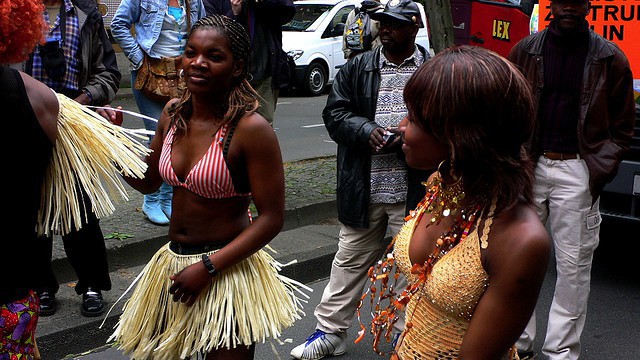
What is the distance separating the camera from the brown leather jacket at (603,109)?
423 centimetres

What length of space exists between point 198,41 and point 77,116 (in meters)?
0.56

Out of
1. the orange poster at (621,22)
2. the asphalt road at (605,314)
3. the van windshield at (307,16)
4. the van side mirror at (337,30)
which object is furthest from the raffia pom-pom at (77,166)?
the van windshield at (307,16)

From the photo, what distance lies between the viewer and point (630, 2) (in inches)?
224

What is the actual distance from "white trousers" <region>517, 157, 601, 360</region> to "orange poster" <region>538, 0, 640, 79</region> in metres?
1.89

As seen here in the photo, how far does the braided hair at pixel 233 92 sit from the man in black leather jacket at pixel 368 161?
1228mm

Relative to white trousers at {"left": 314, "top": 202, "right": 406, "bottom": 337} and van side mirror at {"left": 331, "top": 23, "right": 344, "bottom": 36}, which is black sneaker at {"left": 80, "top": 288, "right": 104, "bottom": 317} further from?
van side mirror at {"left": 331, "top": 23, "right": 344, "bottom": 36}

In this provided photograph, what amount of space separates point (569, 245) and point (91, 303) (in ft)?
8.99

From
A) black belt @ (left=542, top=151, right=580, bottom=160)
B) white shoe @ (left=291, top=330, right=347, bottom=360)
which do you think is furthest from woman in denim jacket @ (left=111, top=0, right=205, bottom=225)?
black belt @ (left=542, top=151, right=580, bottom=160)

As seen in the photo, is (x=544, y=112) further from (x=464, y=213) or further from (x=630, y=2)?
(x=464, y=213)

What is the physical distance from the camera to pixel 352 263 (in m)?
4.41

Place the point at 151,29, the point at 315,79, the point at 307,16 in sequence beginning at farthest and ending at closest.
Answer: the point at 307,16 → the point at 315,79 → the point at 151,29

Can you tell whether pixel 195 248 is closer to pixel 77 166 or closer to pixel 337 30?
pixel 77 166

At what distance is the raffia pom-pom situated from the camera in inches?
101

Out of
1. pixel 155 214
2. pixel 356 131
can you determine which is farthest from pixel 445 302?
pixel 155 214
